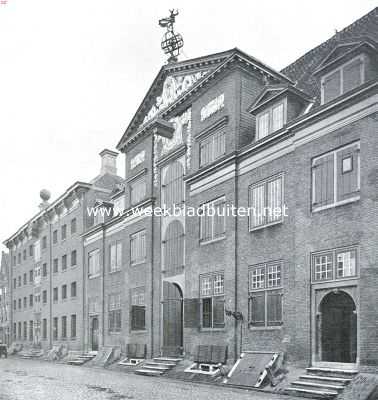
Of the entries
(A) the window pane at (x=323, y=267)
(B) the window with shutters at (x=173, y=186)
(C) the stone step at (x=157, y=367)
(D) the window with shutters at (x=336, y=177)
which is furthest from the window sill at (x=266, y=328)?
(B) the window with shutters at (x=173, y=186)

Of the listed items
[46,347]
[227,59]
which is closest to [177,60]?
[227,59]

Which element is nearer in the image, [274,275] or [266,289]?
[274,275]

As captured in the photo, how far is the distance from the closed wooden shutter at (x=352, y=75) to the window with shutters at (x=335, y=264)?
5.20 m

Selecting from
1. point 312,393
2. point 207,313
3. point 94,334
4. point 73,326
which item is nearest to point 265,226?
point 207,313

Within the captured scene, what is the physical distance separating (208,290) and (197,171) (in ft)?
17.3

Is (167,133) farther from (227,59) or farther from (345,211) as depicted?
(345,211)

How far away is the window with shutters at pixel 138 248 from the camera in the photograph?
29.9m

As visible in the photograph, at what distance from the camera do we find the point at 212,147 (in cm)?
2412

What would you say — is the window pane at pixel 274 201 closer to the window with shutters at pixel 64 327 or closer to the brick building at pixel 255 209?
the brick building at pixel 255 209

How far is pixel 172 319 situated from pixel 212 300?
4.41 metres

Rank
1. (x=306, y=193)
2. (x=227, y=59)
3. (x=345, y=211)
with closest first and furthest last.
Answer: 1. (x=345, y=211)
2. (x=306, y=193)
3. (x=227, y=59)

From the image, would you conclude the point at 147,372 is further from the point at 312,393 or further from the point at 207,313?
the point at 312,393

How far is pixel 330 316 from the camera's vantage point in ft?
56.8

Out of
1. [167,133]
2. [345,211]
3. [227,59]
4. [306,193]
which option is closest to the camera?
[345,211]
